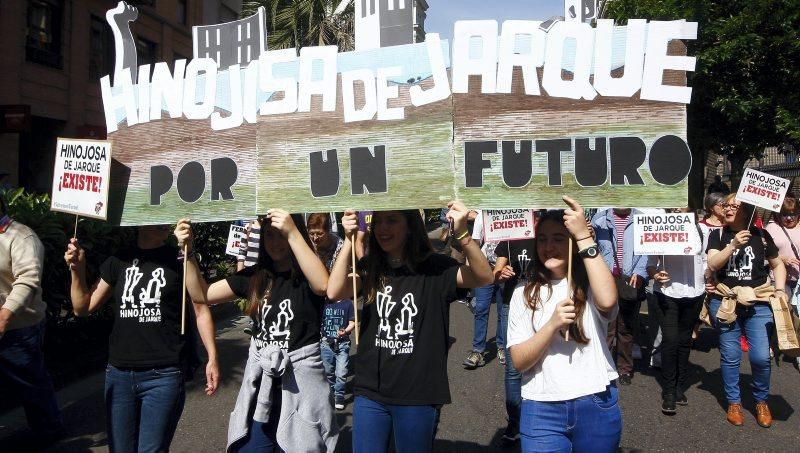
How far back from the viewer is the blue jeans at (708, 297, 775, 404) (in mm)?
5715

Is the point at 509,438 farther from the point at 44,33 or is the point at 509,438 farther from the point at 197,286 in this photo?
the point at 44,33

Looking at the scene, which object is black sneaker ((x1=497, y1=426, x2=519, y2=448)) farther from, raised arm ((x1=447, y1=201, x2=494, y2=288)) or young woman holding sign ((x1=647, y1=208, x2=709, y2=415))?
raised arm ((x1=447, y1=201, x2=494, y2=288))

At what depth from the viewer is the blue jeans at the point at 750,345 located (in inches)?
225

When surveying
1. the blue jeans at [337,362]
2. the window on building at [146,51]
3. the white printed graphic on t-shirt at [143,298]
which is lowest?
the blue jeans at [337,362]

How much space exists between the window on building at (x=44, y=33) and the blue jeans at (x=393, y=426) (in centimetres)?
1850

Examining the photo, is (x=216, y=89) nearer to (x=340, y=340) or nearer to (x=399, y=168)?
(x=399, y=168)

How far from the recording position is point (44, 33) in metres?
18.7

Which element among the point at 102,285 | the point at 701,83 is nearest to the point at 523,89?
the point at 102,285

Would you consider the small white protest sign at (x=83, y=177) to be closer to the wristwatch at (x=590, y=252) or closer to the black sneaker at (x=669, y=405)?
the wristwatch at (x=590, y=252)

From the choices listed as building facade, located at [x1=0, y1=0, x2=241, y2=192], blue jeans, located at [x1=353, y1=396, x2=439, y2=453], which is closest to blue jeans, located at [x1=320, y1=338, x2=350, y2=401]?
blue jeans, located at [x1=353, y1=396, x2=439, y2=453]

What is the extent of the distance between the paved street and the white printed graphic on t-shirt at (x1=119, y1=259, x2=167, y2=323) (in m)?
2.05

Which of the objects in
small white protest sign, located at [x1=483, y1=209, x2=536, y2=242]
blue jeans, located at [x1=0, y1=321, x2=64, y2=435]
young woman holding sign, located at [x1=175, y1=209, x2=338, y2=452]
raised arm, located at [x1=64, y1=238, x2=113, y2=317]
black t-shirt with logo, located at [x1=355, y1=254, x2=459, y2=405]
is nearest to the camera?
black t-shirt with logo, located at [x1=355, y1=254, x2=459, y2=405]

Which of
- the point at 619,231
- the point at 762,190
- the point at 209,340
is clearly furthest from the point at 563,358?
the point at 619,231

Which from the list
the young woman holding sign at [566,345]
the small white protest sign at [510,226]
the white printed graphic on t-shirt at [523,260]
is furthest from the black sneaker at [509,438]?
the young woman holding sign at [566,345]
